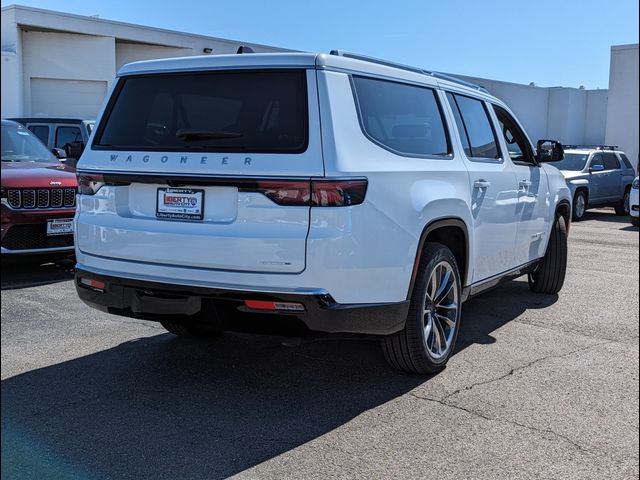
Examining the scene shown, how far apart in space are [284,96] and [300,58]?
225mm

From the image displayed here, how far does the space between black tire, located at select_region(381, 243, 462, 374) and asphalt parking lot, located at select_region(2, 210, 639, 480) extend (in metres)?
0.12

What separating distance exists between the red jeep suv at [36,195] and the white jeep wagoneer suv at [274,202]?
4.45 feet

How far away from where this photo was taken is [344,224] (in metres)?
3.65

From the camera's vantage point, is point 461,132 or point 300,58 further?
point 461,132

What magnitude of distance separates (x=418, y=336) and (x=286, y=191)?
132cm

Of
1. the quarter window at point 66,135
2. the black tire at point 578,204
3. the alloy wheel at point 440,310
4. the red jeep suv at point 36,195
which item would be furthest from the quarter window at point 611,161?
the alloy wheel at point 440,310

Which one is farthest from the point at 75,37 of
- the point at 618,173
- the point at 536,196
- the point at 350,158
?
the point at 350,158

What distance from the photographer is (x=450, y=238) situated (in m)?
4.89

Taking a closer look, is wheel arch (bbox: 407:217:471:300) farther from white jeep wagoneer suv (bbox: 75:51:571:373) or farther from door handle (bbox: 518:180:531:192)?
door handle (bbox: 518:180:531:192)

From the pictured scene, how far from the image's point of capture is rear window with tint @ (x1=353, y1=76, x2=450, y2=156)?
408 centimetres

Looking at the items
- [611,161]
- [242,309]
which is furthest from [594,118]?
[242,309]

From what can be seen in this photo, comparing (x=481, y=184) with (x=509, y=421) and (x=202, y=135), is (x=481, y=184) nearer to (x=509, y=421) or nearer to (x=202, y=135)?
(x=509, y=421)

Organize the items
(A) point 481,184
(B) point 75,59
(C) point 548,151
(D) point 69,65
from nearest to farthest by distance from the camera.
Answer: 1. (A) point 481,184
2. (C) point 548,151
3. (B) point 75,59
4. (D) point 69,65

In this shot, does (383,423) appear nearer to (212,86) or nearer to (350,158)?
(350,158)
